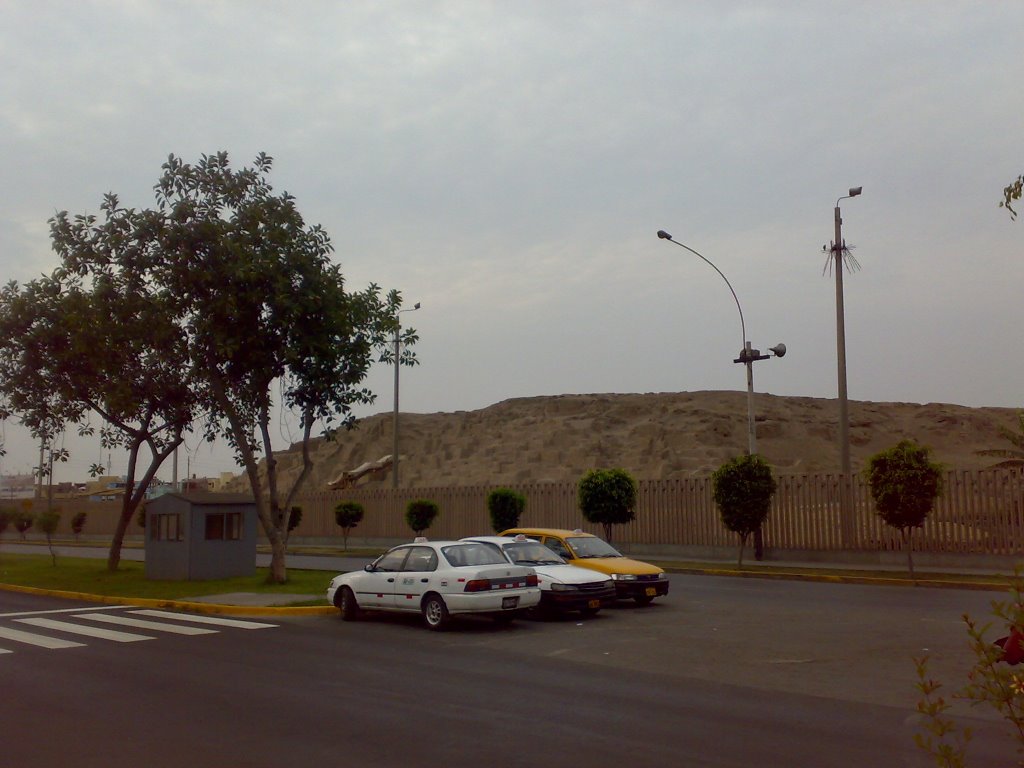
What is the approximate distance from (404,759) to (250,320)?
16.5 metres

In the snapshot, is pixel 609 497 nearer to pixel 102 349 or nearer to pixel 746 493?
pixel 746 493

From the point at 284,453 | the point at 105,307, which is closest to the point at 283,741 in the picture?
the point at 105,307

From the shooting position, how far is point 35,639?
14422 millimetres

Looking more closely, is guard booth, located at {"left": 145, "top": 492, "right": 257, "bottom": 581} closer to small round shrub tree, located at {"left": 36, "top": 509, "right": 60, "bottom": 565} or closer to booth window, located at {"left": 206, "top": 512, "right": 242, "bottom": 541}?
booth window, located at {"left": 206, "top": 512, "right": 242, "bottom": 541}

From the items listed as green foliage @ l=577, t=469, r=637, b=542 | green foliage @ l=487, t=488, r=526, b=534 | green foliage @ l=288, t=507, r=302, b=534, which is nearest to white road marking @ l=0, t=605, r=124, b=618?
green foliage @ l=577, t=469, r=637, b=542

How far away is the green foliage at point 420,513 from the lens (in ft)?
134

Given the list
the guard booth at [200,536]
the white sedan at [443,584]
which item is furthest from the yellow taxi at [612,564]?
the guard booth at [200,536]

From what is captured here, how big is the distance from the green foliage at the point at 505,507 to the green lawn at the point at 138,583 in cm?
978

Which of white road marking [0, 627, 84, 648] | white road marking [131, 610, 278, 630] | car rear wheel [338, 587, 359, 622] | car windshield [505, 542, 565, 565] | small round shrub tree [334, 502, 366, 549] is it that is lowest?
white road marking [131, 610, 278, 630]

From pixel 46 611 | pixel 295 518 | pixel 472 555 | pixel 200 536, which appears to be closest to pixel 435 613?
pixel 472 555

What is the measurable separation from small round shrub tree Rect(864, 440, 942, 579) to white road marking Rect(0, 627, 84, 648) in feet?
60.6

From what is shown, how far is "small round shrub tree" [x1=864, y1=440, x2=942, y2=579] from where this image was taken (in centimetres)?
2309

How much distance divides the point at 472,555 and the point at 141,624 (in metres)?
5.95

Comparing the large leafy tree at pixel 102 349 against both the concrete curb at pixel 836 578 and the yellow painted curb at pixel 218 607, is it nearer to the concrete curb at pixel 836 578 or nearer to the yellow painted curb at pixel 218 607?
the yellow painted curb at pixel 218 607
